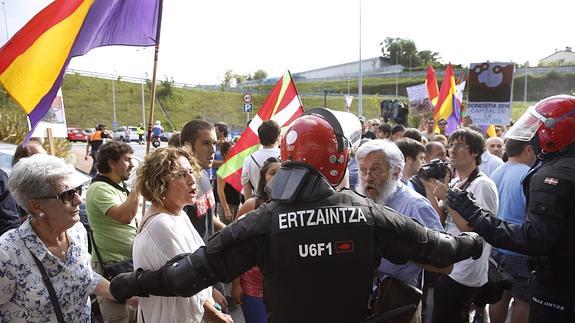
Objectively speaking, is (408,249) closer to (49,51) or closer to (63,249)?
(63,249)

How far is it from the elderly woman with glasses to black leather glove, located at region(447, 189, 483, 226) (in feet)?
6.90

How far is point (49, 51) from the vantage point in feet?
11.1

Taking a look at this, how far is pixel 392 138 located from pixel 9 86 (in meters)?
6.42

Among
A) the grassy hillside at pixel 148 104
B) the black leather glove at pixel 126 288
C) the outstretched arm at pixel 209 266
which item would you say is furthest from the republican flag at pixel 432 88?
the grassy hillside at pixel 148 104

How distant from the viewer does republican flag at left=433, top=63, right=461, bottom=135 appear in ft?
36.1

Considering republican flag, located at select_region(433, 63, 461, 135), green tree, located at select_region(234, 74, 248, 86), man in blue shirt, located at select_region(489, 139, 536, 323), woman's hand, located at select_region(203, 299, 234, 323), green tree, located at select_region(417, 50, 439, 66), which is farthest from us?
green tree, located at select_region(417, 50, 439, 66)

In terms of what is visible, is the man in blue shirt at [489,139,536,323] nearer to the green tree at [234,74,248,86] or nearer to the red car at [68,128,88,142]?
the red car at [68,128,88,142]

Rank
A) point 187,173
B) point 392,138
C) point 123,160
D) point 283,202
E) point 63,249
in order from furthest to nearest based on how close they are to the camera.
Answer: point 392,138 < point 123,160 < point 187,173 < point 63,249 < point 283,202

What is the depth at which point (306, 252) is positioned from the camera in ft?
5.57

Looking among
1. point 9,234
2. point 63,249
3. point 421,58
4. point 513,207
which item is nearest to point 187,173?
point 63,249

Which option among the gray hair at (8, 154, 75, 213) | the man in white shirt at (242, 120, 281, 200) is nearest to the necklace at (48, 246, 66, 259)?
the gray hair at (8, 154, 75, 213)

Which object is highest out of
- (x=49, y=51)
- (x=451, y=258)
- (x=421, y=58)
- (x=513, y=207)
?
(x=421, y=58)

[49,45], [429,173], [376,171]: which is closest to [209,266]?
[376,171]

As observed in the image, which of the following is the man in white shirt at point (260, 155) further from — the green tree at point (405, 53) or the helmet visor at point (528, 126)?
the green tree at point (405, 53)
